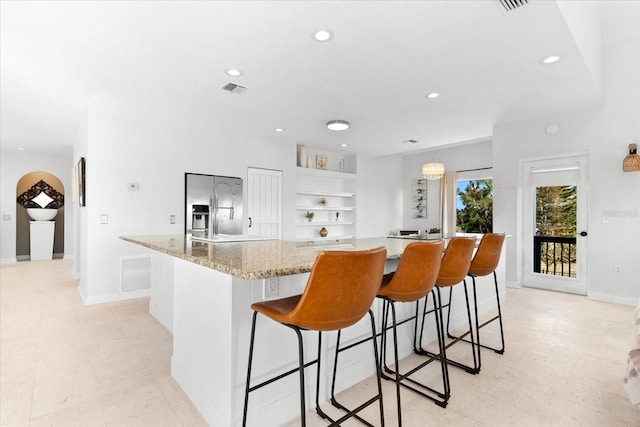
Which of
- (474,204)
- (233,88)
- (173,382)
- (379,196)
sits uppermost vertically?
(233,88)

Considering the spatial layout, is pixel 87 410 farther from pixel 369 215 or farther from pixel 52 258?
pixel 52 258

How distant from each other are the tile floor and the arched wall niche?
540 cm

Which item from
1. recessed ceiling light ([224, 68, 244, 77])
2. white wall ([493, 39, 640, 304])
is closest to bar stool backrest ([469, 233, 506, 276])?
recessed ceiling light ([224, 68, 244, 77])

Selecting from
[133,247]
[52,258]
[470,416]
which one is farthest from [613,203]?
[52,258]

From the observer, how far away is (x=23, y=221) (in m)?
8.02

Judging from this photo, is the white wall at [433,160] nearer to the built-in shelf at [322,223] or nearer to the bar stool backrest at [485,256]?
the built-in shelf at [322,223]

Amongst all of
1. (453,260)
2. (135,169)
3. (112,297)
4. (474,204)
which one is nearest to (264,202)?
(135,169)

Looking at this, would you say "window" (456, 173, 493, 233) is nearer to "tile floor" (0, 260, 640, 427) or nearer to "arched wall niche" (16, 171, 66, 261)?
"tile floor" (0, 260, 640, 427)

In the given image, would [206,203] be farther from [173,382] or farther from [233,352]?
[233,352]

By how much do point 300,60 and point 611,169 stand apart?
4.26 metres

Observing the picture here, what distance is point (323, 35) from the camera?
8.48ft

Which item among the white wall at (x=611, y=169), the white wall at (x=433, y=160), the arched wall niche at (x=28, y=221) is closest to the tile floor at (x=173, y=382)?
the white wall at (x=611, y=169)

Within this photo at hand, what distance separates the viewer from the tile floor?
73.1 inches

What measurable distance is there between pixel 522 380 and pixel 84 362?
3219 mm
